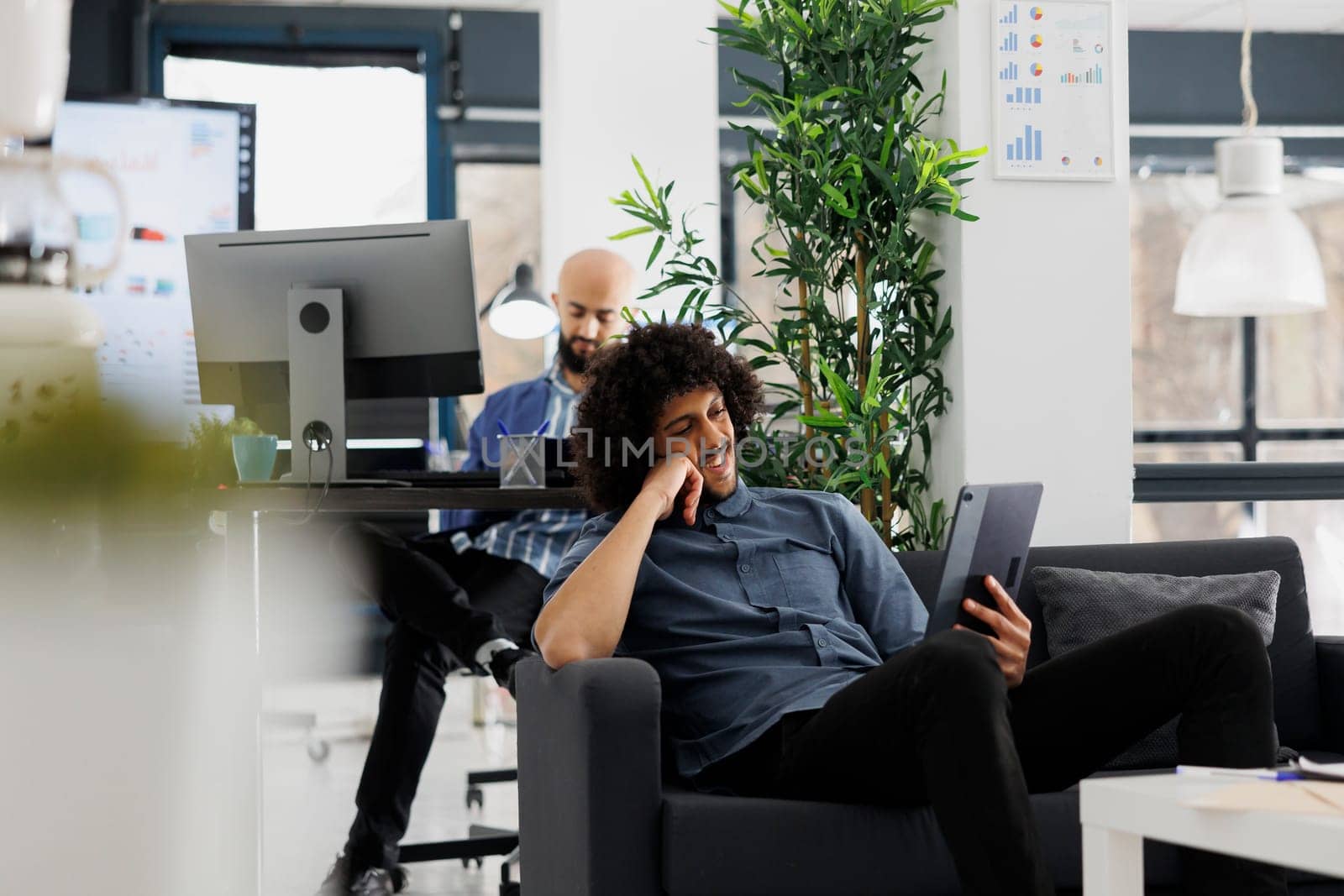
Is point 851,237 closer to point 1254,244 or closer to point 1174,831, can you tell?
point 1254,244

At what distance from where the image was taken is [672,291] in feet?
16.0

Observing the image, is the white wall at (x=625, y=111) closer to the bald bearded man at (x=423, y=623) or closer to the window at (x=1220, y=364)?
the bald bearded man at (x=423, y=623)

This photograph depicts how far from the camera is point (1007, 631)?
2.01 meters

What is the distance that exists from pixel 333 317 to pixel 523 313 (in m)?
2.29

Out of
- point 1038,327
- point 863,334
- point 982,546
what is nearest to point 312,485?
point 863,334

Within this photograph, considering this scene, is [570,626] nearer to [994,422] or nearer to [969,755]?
[969,755]

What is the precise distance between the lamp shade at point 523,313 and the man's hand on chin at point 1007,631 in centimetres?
317

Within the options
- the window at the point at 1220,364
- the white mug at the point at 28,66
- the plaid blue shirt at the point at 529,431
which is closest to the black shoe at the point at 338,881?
the plaid blue shirt at the point at 529,431

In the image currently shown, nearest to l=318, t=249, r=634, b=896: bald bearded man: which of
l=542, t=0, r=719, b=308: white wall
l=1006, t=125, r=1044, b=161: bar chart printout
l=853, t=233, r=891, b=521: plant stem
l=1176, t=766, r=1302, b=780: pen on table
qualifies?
l=853, t=233, r=891, b=521: plant stem

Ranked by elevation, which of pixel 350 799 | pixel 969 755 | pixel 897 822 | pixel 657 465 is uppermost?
pixel 657 465

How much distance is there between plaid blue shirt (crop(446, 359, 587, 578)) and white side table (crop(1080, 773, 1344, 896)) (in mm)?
1756

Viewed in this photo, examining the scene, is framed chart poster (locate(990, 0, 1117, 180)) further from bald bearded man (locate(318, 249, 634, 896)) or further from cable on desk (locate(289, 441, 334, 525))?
cable on desk (locate(289, 441, 334, 525))

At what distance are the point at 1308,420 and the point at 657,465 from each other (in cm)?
605

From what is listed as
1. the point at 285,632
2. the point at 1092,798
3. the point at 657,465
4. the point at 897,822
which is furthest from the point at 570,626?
the point at 285,632
